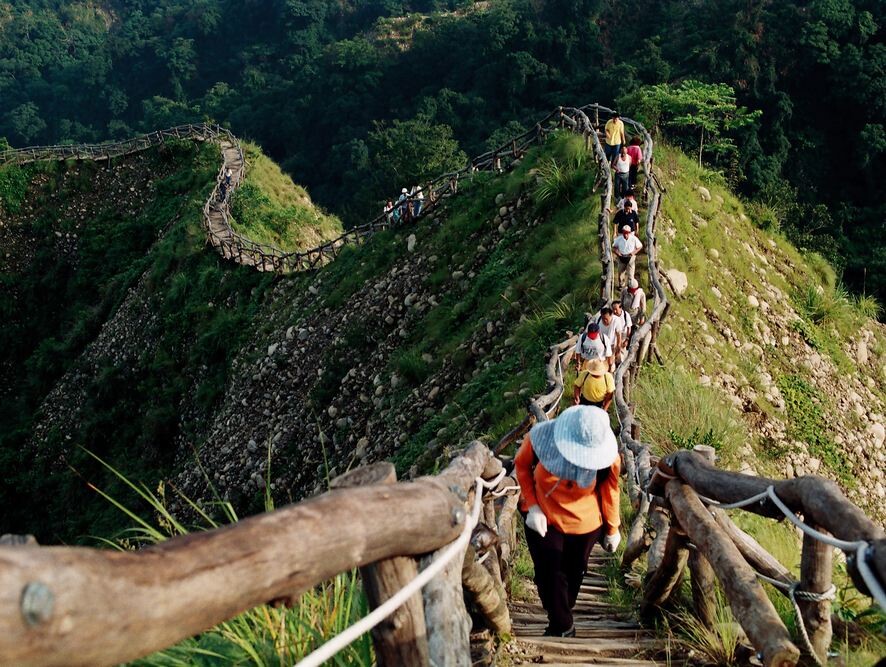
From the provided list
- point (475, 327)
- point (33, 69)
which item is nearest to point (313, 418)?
point (475, 327)

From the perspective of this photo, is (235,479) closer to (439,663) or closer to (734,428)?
(734,428)

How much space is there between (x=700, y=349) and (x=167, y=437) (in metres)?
13.0

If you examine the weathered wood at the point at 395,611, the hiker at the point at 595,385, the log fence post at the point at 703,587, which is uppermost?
the weathered wood at the point at 395,611

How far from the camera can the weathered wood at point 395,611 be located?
97.9 inches

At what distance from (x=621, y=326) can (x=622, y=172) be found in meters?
5.02

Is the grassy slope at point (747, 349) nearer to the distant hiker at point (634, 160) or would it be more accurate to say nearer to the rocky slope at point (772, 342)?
the rocky slope at point (772, 342)

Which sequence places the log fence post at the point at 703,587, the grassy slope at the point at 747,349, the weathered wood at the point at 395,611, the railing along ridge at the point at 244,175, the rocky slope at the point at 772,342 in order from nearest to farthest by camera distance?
1. the weathered wood at the point at 395,611
2. the log fence post at the point at 703,587
3. the grassy slope at the point at 747,349
4. the rocky slope at the point at 772,342
5. the railing along ridge at the point at 244,175

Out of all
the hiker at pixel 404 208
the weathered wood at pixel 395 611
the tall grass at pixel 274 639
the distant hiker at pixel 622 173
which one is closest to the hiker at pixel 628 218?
the distant hiker at pixel 622 173

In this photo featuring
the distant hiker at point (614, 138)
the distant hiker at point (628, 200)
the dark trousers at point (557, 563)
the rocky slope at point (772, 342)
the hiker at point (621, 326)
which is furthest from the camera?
the distant hiker at point (614, 138)

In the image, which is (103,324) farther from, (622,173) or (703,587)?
(703,587)

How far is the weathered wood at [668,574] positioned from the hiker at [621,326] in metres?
4.86

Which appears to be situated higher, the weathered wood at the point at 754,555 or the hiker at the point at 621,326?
the weathered wood at the point at 754,555

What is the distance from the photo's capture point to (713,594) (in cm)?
395

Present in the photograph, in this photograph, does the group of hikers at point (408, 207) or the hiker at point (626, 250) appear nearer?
the hiker at point (626, 250)
